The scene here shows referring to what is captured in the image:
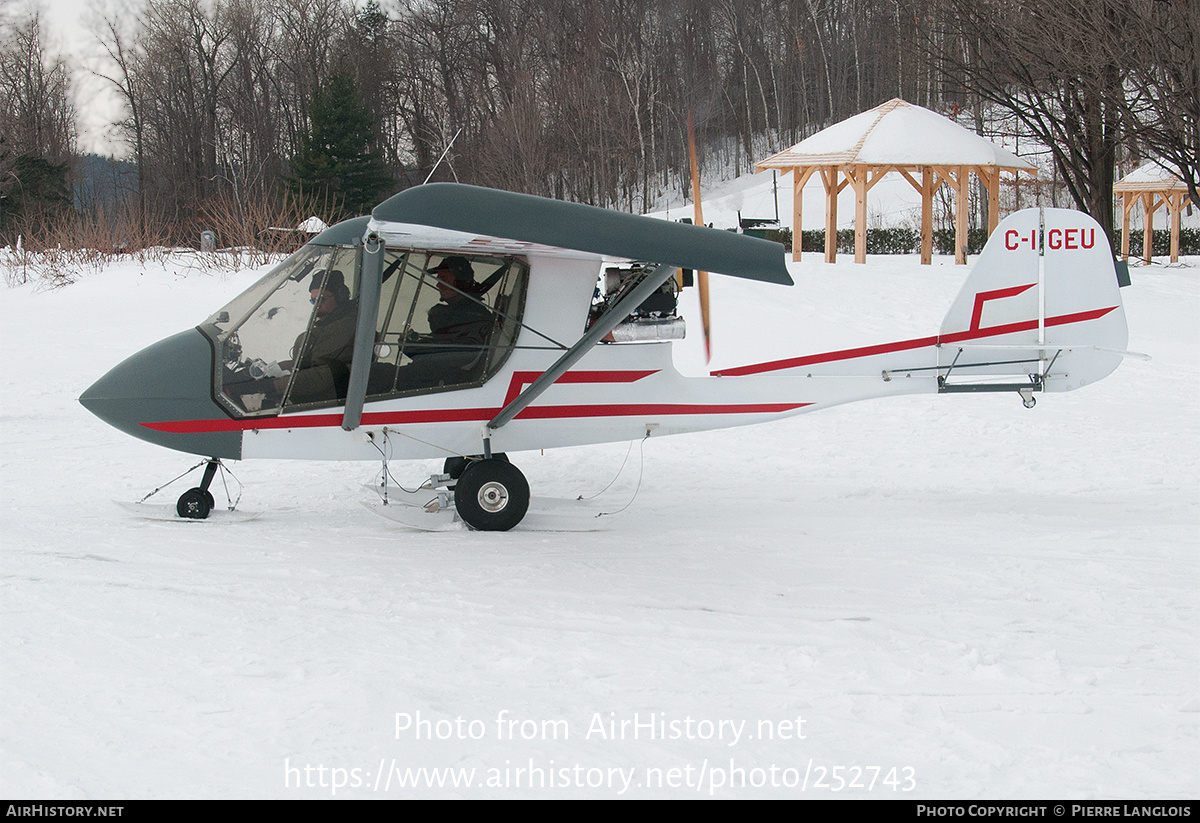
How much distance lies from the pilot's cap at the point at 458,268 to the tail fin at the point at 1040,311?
3.65m

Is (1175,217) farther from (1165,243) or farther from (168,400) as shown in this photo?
(168,400)

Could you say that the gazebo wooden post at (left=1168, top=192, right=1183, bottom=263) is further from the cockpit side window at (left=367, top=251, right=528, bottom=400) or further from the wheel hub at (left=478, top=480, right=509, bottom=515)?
the wheel hub at (left=478, top=480, right=509, bottom=515)

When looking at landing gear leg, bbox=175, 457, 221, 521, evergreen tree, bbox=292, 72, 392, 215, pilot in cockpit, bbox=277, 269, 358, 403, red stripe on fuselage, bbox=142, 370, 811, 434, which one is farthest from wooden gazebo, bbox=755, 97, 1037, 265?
evergreen tree, bbox=292, 72, 392, 215

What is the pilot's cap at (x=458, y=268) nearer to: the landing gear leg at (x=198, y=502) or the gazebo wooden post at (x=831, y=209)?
the landing gear leg at (x=198, y=502)

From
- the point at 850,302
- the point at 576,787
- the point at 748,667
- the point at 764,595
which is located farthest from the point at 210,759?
the point at 850,302

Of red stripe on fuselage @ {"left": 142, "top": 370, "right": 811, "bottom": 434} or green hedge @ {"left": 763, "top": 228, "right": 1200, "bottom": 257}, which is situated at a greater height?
green hedge @ {"left": 763, "top": 228, "right": 1200, "bottom": 257}

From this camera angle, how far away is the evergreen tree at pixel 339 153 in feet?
129

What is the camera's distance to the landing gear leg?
7.00 meters

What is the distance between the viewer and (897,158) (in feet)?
68.0

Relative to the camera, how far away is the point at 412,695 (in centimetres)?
402

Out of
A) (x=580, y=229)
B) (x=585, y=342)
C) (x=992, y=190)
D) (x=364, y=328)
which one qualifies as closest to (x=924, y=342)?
(x=585, y=342)

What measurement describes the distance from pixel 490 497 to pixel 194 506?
7.08 ft

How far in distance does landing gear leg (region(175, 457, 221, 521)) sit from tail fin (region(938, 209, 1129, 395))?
557 centimetres

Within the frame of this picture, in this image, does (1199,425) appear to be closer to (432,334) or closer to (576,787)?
(432,334)
